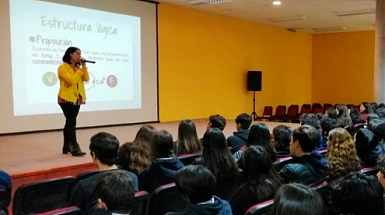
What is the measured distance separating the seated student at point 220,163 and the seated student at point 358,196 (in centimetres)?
134

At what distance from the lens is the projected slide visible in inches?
267

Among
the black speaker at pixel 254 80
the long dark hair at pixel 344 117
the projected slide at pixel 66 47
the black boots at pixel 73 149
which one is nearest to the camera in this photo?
the black boots at pixel 73 149

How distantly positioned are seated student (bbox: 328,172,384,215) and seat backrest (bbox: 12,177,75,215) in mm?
1718

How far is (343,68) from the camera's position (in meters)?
14.0

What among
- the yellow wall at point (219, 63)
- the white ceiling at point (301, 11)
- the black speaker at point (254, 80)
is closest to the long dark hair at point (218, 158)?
the yellow wall at point (219, 63)

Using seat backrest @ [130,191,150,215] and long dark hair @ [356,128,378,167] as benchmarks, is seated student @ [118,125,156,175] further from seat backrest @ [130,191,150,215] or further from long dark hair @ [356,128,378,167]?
long dark hair @ [356,128,378,167]

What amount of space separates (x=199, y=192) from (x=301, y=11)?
931cm

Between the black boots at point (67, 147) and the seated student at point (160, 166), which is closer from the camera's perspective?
the seated student at point (160, 166)

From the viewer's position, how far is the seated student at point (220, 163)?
8.88 ft

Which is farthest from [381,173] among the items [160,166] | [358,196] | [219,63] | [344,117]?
[219,63]

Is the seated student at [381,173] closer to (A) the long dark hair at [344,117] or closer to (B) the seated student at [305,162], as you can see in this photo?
(B) the seated student at [305,162]

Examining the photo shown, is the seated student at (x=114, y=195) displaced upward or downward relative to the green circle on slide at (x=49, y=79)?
downward

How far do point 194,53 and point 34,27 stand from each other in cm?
427

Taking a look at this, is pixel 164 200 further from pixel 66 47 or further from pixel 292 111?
pixel 292 111
